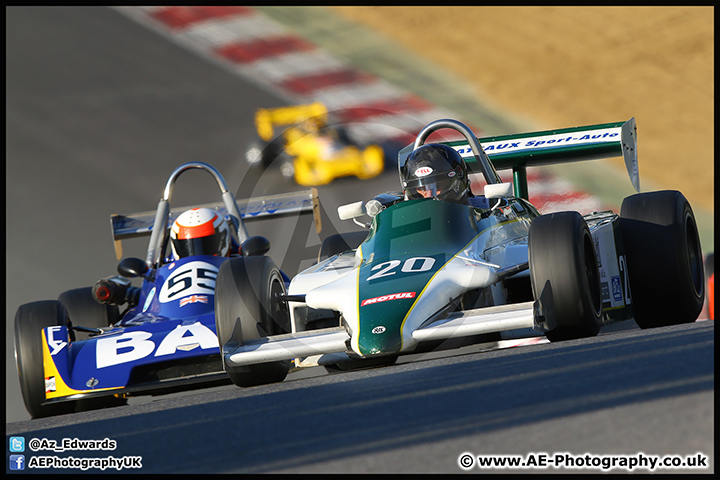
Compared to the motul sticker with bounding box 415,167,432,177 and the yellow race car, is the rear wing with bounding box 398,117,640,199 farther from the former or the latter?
the yellow race car

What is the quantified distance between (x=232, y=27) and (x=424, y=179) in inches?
436

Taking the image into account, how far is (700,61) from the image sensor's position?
14.1 meters

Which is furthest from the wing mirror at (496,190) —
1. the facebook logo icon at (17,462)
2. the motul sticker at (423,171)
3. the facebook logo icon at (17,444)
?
the facebook logo icon at (17,462)

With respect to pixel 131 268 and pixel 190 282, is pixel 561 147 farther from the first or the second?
pixel 131 268

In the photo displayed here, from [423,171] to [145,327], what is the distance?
224 centimetres

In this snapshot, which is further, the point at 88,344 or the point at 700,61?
the point at 700,61

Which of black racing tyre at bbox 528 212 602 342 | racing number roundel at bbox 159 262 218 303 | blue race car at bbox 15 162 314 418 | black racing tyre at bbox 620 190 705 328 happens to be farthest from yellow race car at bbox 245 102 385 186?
black racing tyre at bbox 528 212 602 342

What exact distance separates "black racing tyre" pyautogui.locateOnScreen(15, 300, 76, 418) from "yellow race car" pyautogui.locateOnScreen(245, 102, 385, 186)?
21.0 feet

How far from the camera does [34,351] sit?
261 inches

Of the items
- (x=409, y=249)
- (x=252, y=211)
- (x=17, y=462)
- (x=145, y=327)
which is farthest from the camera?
(x=252, y=211)

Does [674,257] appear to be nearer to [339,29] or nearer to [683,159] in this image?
[683,159]

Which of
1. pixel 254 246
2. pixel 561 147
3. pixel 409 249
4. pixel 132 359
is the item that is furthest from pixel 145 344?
pixel 561 147

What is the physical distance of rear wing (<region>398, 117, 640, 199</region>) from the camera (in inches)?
307
